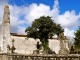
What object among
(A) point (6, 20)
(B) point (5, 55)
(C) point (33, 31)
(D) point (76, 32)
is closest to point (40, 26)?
(C) point (33, 31)

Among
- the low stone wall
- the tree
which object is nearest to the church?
the tree

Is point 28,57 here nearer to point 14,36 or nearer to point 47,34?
point 47,34

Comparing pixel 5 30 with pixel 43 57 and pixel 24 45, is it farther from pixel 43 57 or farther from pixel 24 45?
pixel 43 57

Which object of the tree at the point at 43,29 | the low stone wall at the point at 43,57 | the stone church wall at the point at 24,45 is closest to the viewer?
the low stone wall at the point at 43,57

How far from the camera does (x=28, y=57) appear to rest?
29.4 feet

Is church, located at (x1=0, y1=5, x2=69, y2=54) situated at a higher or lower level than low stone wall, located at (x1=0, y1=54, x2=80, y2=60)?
higher

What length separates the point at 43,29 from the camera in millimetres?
42906

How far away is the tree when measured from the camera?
43.0 metres

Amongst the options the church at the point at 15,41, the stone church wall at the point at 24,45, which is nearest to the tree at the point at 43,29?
the church at the point at 15,41

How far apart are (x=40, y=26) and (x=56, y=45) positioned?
12.0 metres

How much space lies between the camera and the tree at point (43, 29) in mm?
43000

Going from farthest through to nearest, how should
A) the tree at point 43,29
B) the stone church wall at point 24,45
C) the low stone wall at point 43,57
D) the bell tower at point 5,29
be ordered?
the stone church wall at point 24,45
the bell tower at point 5,29
the tree at point 43,29
the low stone wall at point 43,57

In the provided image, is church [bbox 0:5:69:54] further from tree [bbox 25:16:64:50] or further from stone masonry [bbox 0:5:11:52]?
tree [bbox 25:16:64:50]

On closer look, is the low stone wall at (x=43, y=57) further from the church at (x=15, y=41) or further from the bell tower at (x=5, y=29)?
the bell tower at (x=5, y=29)
